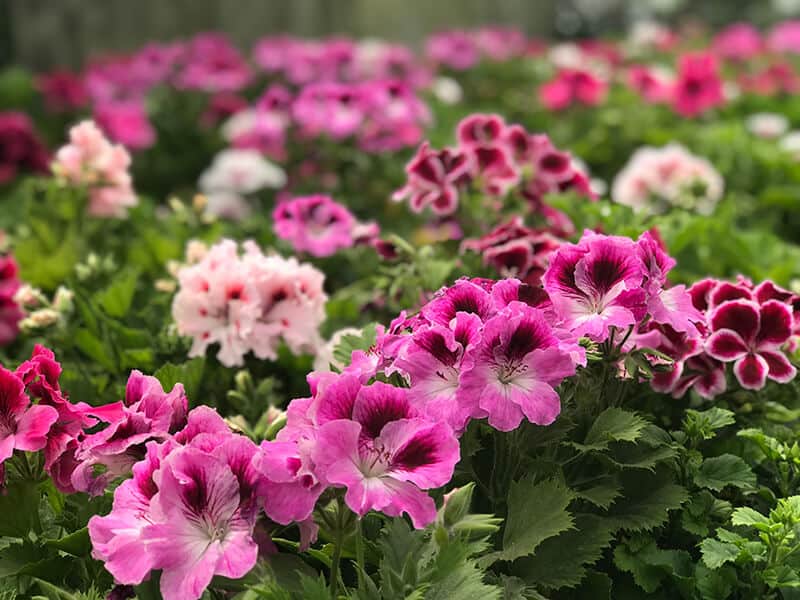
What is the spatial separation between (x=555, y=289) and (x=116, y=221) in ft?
6.94

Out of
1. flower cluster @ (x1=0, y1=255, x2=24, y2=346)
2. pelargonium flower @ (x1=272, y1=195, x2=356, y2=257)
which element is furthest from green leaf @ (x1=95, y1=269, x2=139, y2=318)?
pelargonium flower @ (x1=272, y1=195, x2=356, y2=257)

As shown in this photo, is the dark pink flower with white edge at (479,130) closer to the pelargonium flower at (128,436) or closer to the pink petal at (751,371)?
the pink petal at (751,371)

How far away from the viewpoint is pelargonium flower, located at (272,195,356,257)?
254cm

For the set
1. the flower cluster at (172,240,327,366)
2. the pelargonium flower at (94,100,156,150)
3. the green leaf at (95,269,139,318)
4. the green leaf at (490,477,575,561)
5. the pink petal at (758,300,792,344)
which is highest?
the pink petal at (758,300,792,344)

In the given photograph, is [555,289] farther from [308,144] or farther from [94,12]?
[94,12]

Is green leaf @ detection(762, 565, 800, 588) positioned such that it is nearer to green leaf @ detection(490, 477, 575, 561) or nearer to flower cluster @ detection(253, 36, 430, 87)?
green leaf @ detection(490, 477, 575, 561)

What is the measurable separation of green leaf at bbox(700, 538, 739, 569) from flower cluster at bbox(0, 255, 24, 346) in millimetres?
1733

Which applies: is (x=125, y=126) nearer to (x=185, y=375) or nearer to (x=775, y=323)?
(x=185, y=375)

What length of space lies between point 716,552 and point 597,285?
42cm

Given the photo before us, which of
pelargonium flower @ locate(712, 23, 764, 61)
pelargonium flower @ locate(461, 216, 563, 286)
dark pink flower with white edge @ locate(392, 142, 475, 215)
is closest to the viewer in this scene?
pelargonium flower @ locate(461, 216, 563, 286)

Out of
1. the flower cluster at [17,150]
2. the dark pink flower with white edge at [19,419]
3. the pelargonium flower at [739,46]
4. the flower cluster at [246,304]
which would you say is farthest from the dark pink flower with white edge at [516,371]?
the pelargonium flower at [739,46]

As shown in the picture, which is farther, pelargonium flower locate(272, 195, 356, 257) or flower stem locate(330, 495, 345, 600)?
pelargonium flower locate(272, 195, 356, 257)

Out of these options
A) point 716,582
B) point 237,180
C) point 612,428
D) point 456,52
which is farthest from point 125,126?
point 716,582

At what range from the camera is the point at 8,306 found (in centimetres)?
244
